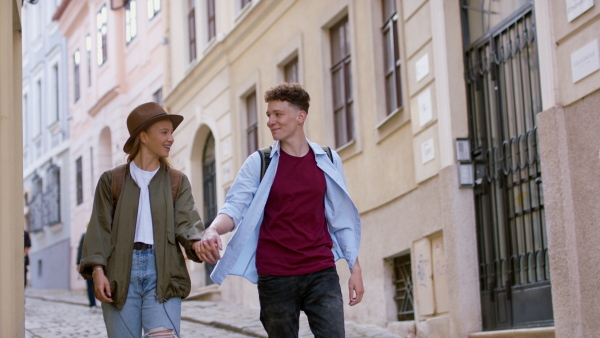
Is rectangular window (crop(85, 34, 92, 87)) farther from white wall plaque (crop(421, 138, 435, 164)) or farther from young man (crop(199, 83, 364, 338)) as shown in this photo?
young man (crop(199, 83, 364, 338))

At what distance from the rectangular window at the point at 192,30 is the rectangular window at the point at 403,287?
10399 millimetres

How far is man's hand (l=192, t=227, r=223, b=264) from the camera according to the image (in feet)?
18.2

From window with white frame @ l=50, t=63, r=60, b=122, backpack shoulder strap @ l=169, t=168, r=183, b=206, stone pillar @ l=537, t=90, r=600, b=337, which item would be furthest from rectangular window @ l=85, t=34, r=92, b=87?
backpack shoulder strap @ l=169, t=168, r=183, b=206

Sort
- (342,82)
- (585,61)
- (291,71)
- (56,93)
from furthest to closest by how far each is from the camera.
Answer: (56,93)
(291,71)
(342,82)
(585,61)

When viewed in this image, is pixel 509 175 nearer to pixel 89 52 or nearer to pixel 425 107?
pixel 425 107

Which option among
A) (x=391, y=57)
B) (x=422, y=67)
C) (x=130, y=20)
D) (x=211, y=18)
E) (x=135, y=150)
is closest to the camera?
(x=135, y=150)

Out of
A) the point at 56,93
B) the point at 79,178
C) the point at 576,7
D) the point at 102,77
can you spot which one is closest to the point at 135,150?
the point at 576,7

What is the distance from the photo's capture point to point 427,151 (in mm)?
11523

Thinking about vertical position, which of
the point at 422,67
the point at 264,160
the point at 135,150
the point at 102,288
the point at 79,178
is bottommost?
the point at 102,288

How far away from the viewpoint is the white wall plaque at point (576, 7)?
27.6 feet

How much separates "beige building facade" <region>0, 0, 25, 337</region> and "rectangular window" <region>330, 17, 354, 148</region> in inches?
276

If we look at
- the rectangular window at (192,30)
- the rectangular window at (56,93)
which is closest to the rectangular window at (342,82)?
the rectangular window at (192,30)

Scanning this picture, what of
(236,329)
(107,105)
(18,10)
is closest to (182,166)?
(107,105)

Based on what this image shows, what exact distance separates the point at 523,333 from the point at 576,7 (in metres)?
2.86
